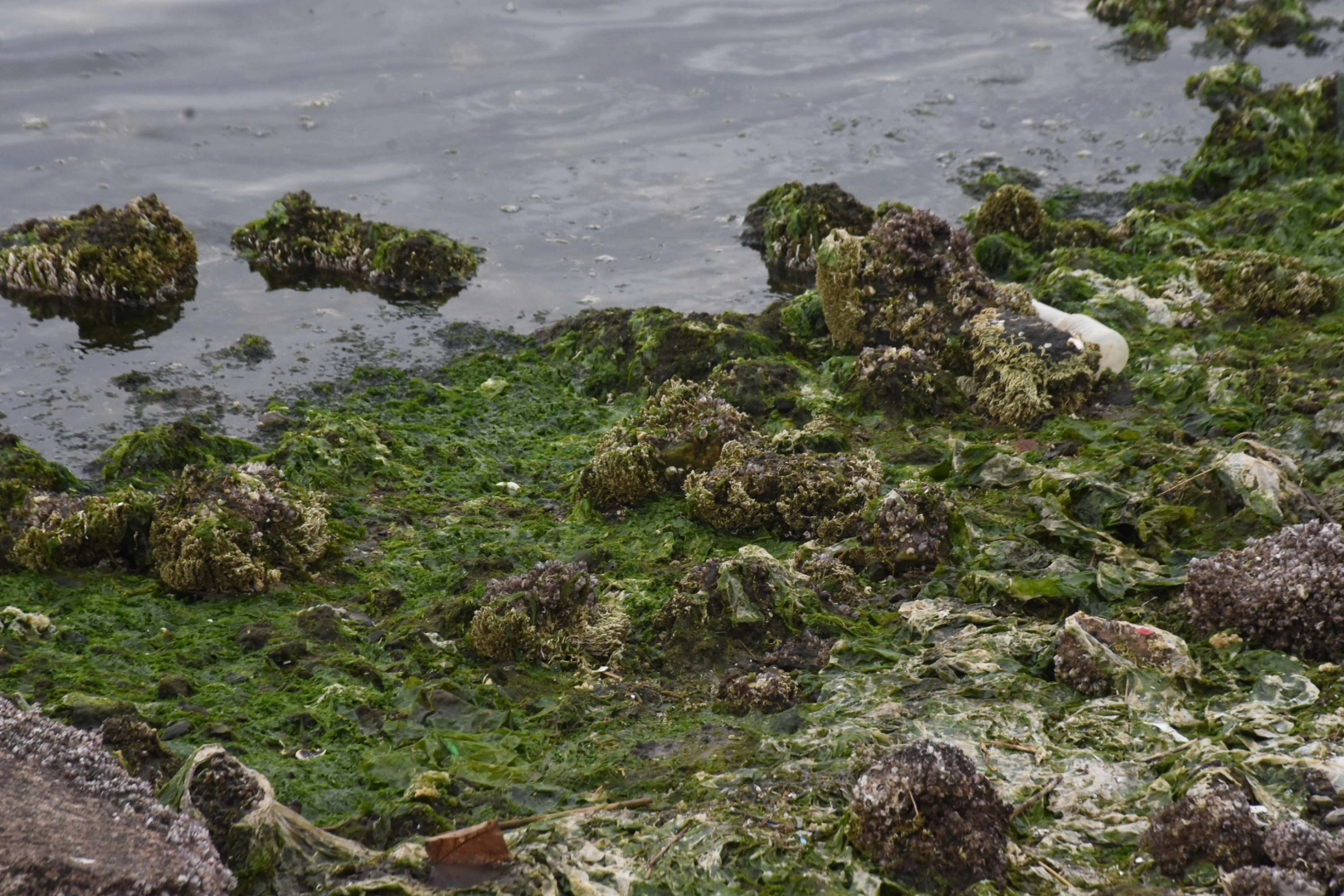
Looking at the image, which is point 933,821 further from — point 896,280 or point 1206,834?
point 896,280

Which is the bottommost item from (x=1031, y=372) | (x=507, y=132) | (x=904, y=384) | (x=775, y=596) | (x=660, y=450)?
(x=775, y=596)

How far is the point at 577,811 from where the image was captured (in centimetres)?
430

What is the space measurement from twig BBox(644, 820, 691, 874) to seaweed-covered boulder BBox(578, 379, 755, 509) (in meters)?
3.50

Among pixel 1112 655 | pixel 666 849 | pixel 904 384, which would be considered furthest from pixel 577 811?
pixel 904 384

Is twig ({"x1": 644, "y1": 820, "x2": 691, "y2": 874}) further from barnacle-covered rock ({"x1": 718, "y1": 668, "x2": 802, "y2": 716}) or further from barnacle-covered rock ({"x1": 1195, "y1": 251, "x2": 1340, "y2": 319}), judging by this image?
barnacle-covered rock ({"x1": 1195, "y1": 251, "x2": 1340, "y2": 319})

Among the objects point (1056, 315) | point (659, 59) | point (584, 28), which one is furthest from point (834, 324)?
point (584, 28)

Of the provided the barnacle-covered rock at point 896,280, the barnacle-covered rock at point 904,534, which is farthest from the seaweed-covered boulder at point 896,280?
the barnacle-covered rock at point 904,534

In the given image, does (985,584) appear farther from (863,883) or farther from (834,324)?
(834,324)

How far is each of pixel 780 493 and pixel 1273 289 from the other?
5.23m

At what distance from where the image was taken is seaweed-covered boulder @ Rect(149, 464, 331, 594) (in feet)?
20.4

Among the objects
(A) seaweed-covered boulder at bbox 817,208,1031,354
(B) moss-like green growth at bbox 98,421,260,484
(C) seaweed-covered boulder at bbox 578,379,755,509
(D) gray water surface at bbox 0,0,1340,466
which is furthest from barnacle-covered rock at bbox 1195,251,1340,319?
(B) moss-like green growth at bbox 98,421,260,484

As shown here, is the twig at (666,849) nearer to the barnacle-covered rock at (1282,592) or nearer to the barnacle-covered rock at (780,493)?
the barnacle-covered rock at (1282,592)

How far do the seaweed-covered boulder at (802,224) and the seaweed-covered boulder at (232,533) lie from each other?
6690 millimetres

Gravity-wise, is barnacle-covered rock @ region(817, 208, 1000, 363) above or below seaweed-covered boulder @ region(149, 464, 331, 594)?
above
